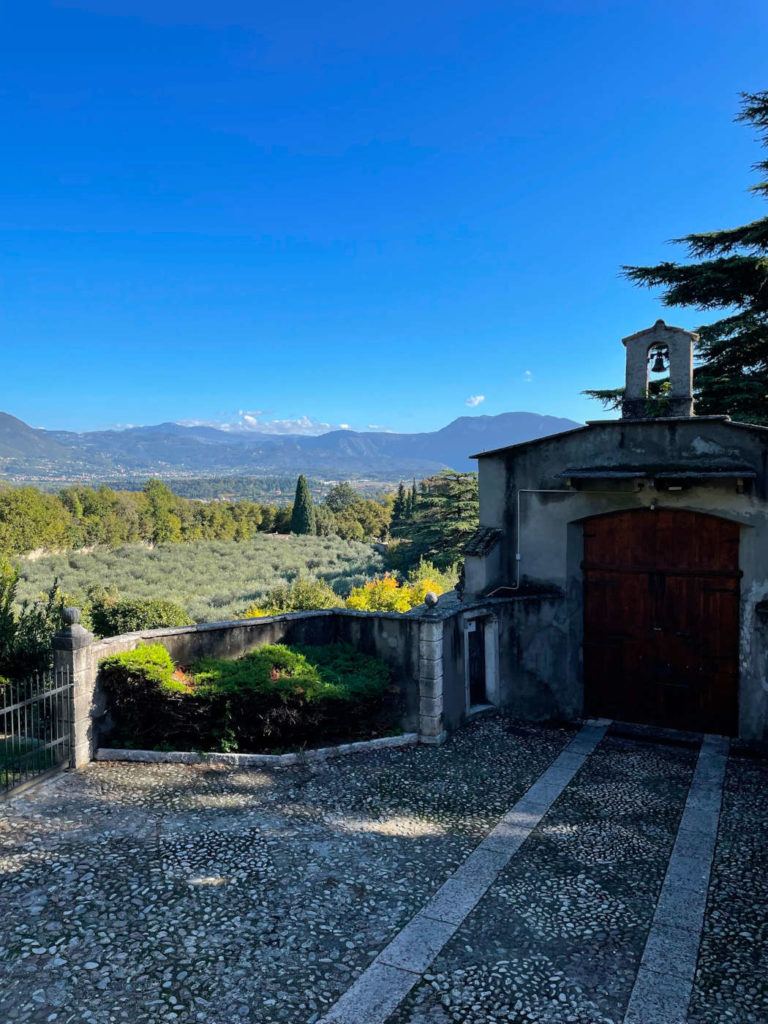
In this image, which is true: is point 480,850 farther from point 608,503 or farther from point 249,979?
point 608,503

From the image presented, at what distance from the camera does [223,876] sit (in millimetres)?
6051

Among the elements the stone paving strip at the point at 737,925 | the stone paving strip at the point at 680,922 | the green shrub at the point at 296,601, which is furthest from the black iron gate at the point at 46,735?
the green shrub at the point at 296,601

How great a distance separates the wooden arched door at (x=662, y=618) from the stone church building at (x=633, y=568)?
0.02 meters

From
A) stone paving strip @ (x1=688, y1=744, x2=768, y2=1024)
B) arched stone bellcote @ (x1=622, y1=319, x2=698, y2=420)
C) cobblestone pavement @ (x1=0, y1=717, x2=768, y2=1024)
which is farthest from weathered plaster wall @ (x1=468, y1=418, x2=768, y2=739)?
stone paving strip @ (x1=688, y1=744, x2=768, y2=1024)

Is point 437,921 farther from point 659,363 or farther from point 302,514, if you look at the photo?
point 302,514

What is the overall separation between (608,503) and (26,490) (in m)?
42.5

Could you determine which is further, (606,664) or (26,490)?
(26,490)

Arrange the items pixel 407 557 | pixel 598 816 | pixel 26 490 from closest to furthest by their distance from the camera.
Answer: pixel 598 816
pixel 407 557
pixel 26 490

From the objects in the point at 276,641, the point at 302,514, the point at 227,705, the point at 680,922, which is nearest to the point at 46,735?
the point at 227,705

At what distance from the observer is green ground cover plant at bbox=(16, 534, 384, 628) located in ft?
85.8

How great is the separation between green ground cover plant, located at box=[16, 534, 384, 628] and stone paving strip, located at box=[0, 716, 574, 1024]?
1440 centimetres

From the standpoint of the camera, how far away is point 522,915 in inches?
220

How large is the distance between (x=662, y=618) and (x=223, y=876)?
27.8 feet

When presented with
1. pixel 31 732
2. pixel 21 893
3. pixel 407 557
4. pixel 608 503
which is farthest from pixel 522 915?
pixel 407 557
